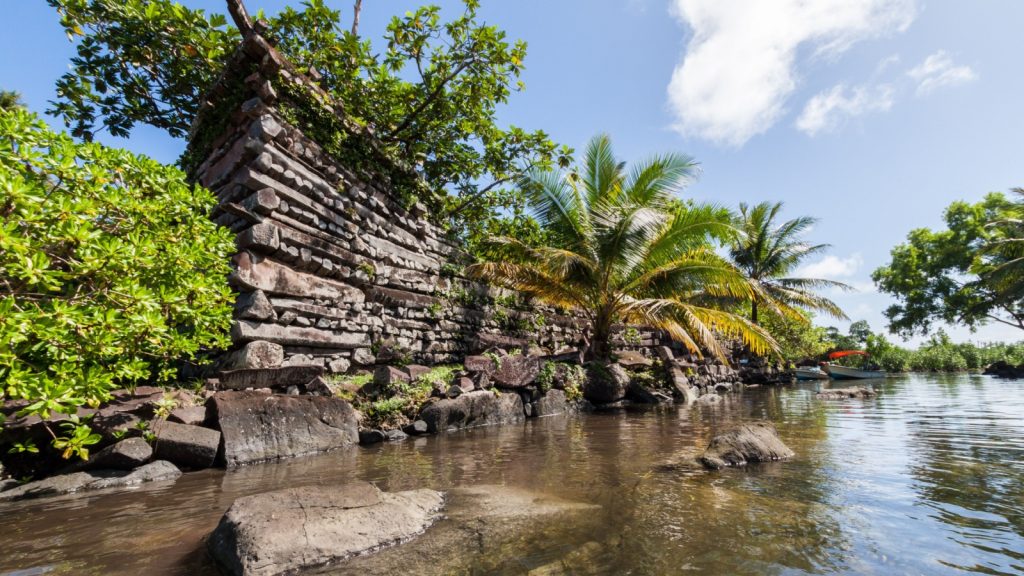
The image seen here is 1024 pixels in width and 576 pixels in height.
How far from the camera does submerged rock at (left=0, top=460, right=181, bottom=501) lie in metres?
2.95

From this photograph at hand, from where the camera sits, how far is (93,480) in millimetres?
3172

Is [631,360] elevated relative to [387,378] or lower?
elevated

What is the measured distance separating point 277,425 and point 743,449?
4251mm

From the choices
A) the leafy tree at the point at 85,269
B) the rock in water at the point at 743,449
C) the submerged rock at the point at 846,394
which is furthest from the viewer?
the submerged rock at the point at 846,394

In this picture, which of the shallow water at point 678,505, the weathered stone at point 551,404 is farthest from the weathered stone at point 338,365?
the weathered stone at point 551,404

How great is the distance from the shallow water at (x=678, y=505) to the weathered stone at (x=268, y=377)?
1334 millimetres

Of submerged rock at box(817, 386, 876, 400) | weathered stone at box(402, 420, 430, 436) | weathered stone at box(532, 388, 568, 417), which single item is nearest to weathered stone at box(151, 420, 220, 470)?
weathered stone at box(402, 420, 430, 436)

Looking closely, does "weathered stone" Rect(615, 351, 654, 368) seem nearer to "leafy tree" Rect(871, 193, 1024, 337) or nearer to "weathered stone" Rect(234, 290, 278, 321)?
"weathered stone" Rect(234, 290, 278, 321)

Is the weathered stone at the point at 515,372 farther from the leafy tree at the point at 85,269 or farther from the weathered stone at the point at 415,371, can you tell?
the leafy tree at the point at 85,269

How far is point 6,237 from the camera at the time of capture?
235 cm

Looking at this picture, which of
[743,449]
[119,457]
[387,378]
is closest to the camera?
[119,457]

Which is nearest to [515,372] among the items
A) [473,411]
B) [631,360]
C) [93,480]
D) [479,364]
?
[479,364]

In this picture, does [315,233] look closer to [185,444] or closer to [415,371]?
[415,371]

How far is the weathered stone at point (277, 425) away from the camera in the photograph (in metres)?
3.95
